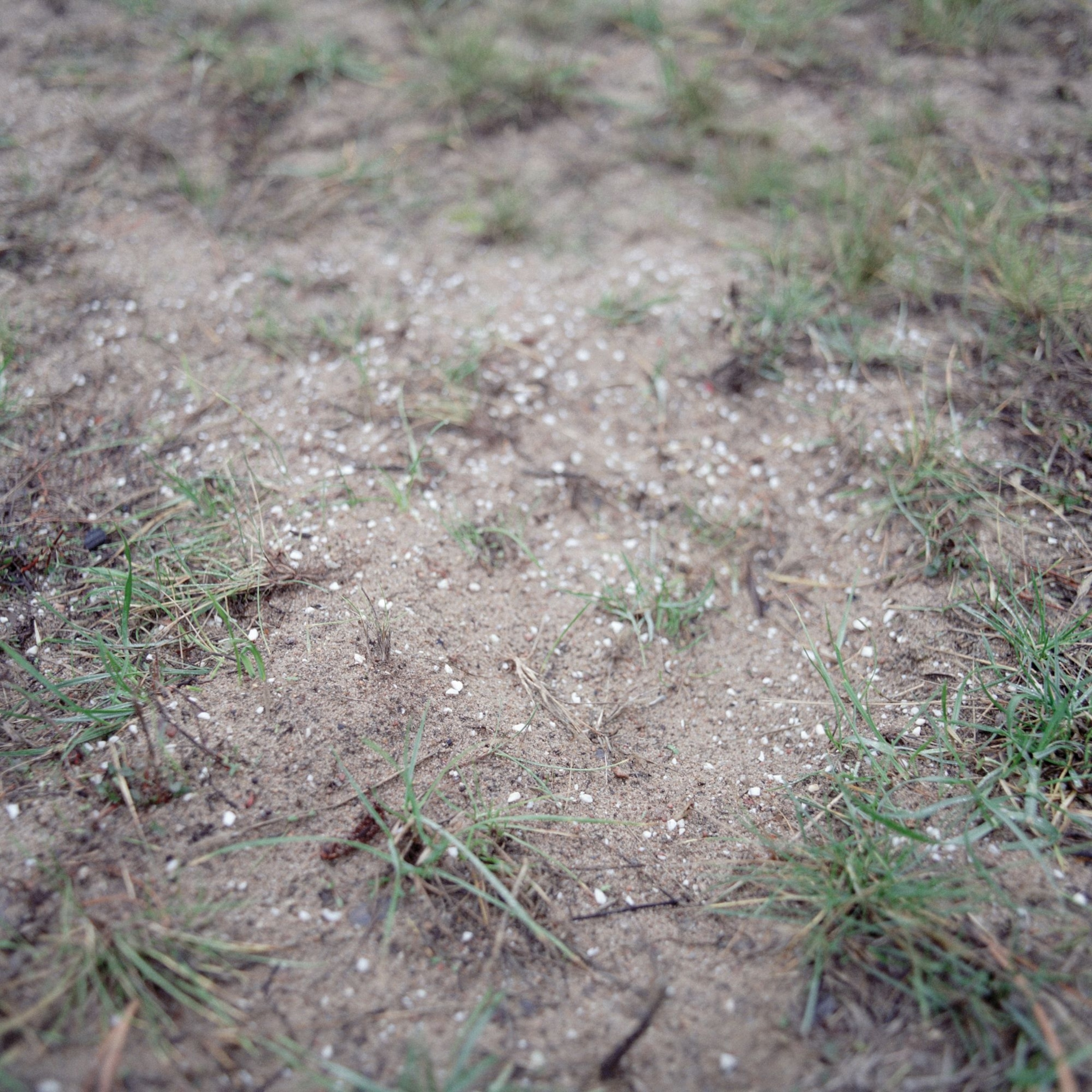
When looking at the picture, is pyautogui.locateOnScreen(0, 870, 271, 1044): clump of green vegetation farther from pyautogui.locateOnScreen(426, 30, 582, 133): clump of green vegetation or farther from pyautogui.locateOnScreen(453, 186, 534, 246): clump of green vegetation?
pyautogui.locateOnScreen(426, 30, 582, 133): clump of green vegetation

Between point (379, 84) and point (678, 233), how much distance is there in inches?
54.9

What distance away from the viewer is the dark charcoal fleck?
78.7 inches

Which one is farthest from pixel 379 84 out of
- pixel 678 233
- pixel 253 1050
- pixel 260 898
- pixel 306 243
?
pixel 253 1050

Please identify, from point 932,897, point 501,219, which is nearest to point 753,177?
point 501,219

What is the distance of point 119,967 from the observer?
4.28ft

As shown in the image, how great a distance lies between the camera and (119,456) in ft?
7.18

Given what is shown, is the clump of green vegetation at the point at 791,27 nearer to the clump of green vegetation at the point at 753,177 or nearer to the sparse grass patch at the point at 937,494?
the clump of green vegetation at the point at 753,177

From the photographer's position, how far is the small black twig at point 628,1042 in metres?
1.31

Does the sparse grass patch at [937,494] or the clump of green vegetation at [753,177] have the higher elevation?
the clump of green vegetation at [753,177]

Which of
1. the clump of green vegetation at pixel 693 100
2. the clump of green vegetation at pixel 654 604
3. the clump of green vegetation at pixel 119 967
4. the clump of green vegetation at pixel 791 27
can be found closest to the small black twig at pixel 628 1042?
the clump of green vegetation at pixel 119 967

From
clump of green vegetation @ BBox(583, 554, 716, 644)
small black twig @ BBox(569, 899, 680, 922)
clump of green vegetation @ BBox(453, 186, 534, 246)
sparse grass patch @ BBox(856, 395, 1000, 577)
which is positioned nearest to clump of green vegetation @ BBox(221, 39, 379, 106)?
clump of green vegetation @ BBox(453, 186, 534, 246)

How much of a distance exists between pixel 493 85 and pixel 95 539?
2.31m

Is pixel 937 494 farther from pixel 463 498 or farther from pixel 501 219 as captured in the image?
pixel 501 219

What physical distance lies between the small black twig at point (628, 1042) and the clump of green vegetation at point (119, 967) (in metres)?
0.64
